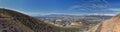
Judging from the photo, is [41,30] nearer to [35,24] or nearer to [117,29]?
[35,24]

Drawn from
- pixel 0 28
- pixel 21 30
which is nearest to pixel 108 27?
pixel 21 30

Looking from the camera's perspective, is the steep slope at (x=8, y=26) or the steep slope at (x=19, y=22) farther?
the steep slope at (x=19, y=22)

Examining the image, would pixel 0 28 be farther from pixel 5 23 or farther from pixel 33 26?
pixel 33 26

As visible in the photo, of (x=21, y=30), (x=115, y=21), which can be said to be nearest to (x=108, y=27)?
(x=115, y=21)

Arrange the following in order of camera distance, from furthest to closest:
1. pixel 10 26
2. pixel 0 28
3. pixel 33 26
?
pixel 33 26
pixel 10 26
pixel 0 28

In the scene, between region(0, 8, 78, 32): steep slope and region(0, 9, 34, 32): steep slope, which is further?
region(0, 8, 78, 32): steep slope

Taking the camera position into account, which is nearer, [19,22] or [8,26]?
[8,26]

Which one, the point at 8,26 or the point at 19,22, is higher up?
the point at 19,22

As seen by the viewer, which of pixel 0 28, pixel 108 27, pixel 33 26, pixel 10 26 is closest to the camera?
pixel 0 28

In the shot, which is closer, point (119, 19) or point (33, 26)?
point (119, 19)
